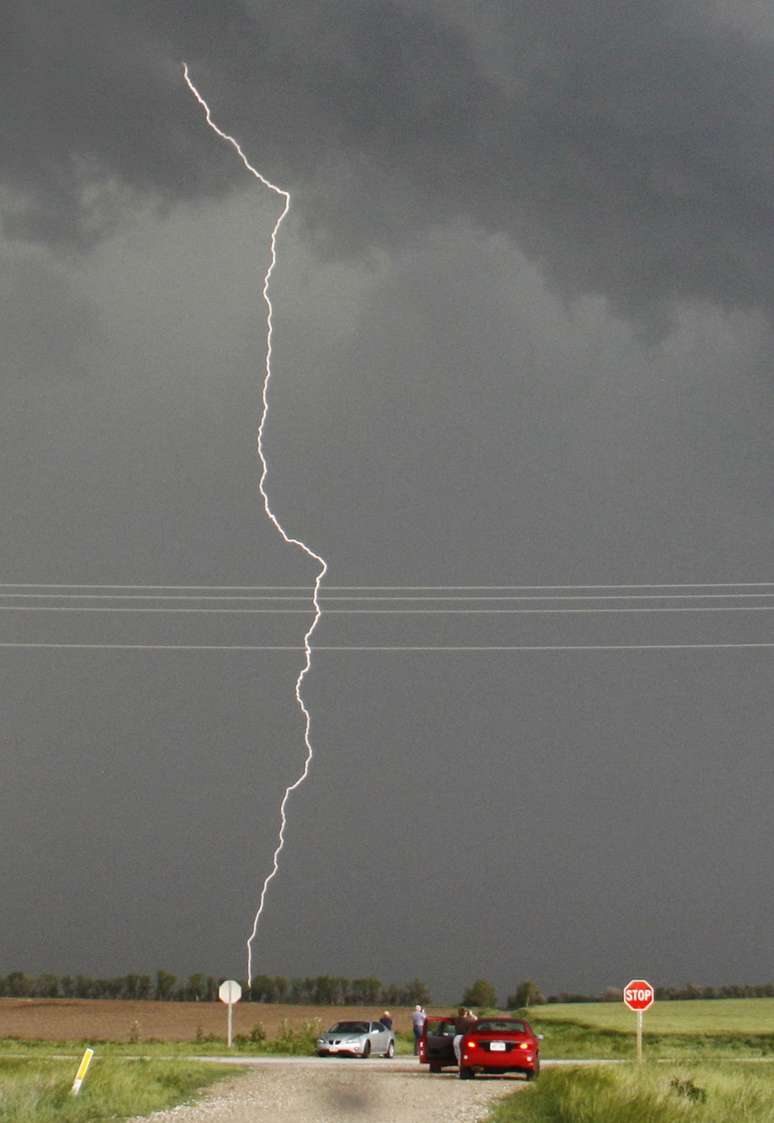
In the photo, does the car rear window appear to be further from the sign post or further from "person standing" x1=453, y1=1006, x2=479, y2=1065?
the sign post

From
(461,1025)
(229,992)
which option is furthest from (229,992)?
(461,1025)

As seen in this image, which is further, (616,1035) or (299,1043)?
(616,1035)

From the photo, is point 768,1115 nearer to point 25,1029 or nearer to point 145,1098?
point 145,1098

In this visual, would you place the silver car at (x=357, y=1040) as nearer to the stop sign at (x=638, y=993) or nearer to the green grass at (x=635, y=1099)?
the stop sign at (x=638, y=993)

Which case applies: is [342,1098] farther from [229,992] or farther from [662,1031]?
[662,1031]

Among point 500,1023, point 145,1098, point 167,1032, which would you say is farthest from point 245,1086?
point 167,1032

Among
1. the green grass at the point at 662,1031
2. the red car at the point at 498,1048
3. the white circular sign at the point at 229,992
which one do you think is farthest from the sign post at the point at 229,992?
the red car at the point at 498,1048
